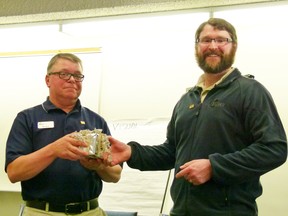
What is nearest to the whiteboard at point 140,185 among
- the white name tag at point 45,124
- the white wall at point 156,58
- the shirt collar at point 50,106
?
the white wall at point 156,58

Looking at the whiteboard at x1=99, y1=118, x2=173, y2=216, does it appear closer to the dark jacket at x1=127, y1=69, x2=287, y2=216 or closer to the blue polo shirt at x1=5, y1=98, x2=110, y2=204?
the blue polo shirt at x1=5, y1=98, x2=110, y2=204

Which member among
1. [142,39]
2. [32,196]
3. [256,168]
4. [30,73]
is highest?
[142,39]

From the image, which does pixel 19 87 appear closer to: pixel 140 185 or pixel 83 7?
pixel 83 7

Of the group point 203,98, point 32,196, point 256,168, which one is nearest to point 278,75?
point 203,98

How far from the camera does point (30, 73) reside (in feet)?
10.8

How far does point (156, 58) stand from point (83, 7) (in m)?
0.79

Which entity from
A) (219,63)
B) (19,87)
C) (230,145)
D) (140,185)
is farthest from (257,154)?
(19,87)

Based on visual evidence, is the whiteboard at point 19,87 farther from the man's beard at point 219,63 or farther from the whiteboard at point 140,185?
the man's beard at point 219,63

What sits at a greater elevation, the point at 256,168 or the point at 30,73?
the point at 30,73

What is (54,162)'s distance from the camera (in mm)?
1821

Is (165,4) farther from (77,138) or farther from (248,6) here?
(77,138)

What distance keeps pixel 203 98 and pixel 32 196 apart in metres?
0.95

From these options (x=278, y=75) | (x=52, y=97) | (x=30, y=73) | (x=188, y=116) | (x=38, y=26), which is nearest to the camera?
(x=188, y=116)

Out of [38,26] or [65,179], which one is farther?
[38,26]
